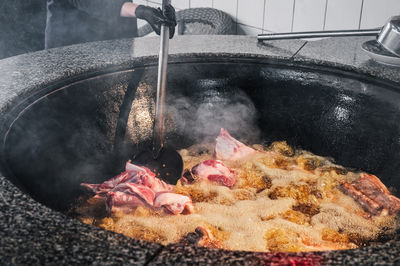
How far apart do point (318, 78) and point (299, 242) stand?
3.07 feet

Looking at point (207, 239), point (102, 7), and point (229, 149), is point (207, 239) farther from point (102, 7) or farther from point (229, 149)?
point (102, 7)

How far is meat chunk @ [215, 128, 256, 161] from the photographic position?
1850 mm

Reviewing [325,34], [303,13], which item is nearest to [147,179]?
[325,34]

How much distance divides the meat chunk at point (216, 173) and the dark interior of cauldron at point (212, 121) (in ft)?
1.24

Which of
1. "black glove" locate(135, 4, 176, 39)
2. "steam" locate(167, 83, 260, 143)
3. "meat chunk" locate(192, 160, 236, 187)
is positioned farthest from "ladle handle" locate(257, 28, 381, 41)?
"meat chunk" locate(192, 160, 236, 187)

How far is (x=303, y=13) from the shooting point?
3463 millimetres

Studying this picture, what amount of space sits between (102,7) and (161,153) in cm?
146

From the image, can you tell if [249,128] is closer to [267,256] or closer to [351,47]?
[351,47]

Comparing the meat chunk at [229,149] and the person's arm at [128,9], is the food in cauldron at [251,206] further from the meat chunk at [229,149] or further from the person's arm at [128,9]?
the person's arm at [128,9]

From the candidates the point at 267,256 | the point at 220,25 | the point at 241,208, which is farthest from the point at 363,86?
the point at 220,25

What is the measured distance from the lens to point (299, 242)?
1311 millimetres

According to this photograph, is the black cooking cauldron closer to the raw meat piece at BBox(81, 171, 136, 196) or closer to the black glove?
the raw meat piece at BBox(81, 171, 136, 196)

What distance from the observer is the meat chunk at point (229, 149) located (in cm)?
185

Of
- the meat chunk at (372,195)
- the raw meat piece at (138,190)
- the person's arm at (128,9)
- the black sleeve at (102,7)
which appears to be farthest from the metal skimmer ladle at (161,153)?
the black sleeve at (102,7)
